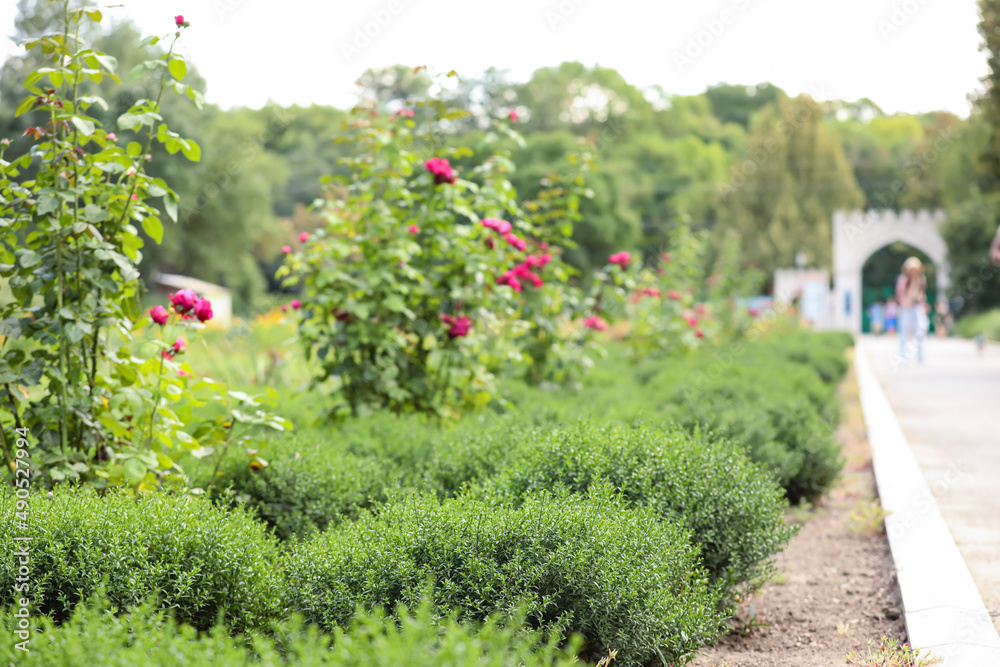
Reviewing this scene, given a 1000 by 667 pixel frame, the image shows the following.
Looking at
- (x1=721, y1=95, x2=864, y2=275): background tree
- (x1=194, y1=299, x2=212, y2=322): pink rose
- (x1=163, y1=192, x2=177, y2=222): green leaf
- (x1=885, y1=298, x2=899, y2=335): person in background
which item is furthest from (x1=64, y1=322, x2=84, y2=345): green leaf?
(x1=721, y1=95, x2=864, y2=275): background tree

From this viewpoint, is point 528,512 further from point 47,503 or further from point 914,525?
point 914,525

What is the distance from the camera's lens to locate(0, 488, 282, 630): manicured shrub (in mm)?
2094

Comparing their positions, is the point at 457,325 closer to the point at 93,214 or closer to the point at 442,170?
the point at 442,170

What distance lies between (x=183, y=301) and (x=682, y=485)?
1.80m

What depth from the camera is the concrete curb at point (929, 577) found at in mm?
2520

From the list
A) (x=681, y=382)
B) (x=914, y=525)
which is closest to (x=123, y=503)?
(x=914, y=525)

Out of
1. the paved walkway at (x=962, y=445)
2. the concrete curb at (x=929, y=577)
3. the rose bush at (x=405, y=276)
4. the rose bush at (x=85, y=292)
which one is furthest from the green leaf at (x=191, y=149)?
the paved walkway at (x=962, y=445)

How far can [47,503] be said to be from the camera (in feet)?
7.61

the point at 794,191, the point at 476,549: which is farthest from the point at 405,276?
the point at 794,191

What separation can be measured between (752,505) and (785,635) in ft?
Answer: 1.89

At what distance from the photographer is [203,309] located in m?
2.83

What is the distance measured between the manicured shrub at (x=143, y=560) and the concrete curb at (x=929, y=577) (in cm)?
201

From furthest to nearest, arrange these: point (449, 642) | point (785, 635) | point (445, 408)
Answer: point (445, 408) < point (785, 635) < point (449, 642)

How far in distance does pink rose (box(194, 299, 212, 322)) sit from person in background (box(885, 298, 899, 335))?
100ft
